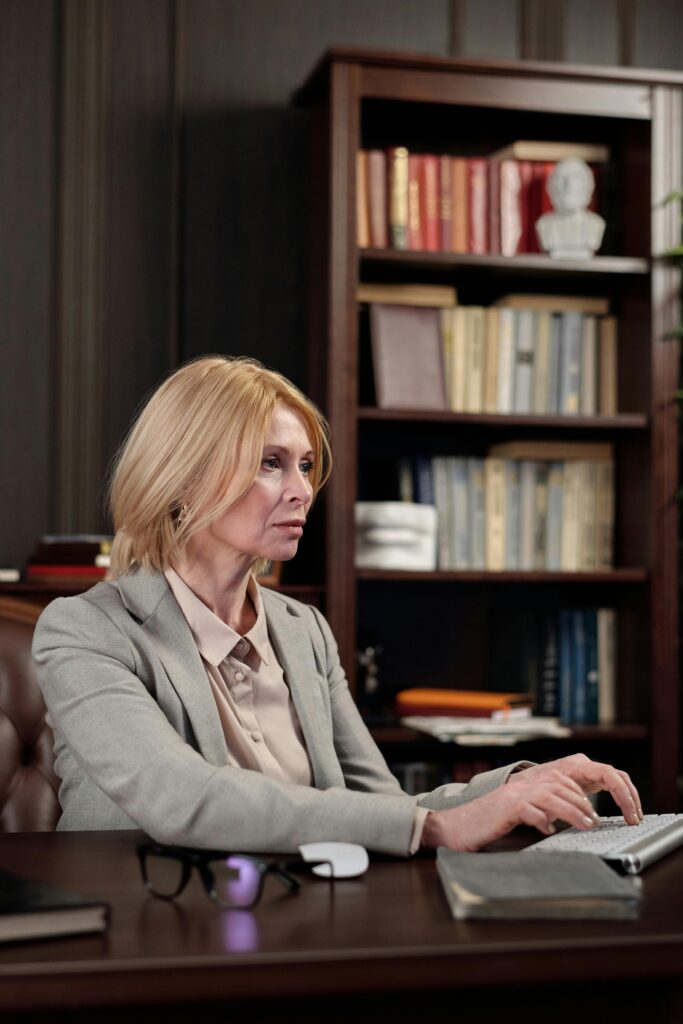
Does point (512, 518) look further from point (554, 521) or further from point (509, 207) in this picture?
point (509, 207)

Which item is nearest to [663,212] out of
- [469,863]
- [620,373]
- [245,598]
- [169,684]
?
[620,373]

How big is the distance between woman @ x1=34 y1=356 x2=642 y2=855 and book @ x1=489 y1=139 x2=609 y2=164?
5.25 ft

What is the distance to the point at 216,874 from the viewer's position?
1.22 metres

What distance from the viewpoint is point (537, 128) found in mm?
3439

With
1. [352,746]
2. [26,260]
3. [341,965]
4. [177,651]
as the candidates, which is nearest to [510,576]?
[352,746]

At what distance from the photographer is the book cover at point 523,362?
321cm

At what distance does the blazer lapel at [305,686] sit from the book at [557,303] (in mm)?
1559

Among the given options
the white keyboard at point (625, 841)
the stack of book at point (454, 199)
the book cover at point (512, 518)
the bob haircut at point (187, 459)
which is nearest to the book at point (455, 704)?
the book cover at point (512, 518)

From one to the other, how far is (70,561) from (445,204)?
125 cm

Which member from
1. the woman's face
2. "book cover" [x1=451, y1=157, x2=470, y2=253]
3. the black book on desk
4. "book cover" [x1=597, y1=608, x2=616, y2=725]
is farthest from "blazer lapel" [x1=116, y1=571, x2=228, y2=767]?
"book cover" [x1=597, y1=608, x2=616, y2=725]

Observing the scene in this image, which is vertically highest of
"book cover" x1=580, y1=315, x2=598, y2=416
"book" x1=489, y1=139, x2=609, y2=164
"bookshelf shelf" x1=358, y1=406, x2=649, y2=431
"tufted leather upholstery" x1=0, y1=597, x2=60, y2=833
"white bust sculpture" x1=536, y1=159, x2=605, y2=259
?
"book" x1=489, y1=139, x2=609, y2=164

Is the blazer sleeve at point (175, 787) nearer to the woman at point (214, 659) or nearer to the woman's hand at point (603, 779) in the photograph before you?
the woman at point (214, 659)

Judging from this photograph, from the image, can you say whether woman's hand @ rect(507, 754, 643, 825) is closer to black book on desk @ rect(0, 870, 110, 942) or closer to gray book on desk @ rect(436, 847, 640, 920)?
gray book on desk @ rect(436, 847, 640, 920)

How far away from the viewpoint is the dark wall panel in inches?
125
